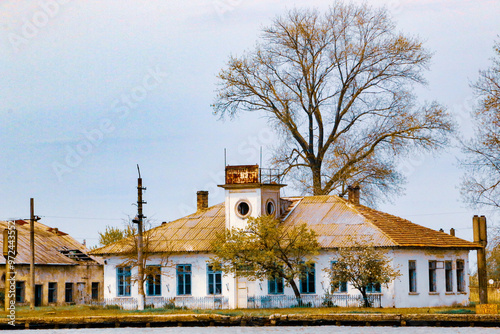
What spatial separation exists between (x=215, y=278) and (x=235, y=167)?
567 cm

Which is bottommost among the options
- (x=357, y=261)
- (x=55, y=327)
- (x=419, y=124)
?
(x=55, y=327)

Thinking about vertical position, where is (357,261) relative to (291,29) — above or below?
below

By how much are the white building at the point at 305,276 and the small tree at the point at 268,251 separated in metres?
1.34

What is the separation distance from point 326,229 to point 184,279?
7.81 meters

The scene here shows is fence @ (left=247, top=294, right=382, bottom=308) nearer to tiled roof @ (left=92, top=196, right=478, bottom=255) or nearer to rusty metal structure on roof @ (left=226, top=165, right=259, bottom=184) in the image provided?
tiled roof @ (left=92, top=196, right=478, bottom=255)

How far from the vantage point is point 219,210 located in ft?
170

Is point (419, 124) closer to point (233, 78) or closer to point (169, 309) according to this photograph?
point (233, 78)

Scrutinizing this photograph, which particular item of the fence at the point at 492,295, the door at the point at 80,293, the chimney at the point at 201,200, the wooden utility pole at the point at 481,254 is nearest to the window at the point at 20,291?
the door at the point at 80,293

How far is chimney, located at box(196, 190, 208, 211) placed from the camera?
2117 inches

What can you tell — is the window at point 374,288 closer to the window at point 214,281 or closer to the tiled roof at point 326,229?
the tiled roof at point 326,229

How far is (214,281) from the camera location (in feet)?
155

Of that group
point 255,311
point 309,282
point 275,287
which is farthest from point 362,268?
point 275,287

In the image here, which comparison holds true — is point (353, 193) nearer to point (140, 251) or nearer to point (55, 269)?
point (140, 251)

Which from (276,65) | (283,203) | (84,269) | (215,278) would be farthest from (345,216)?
(84,269)
